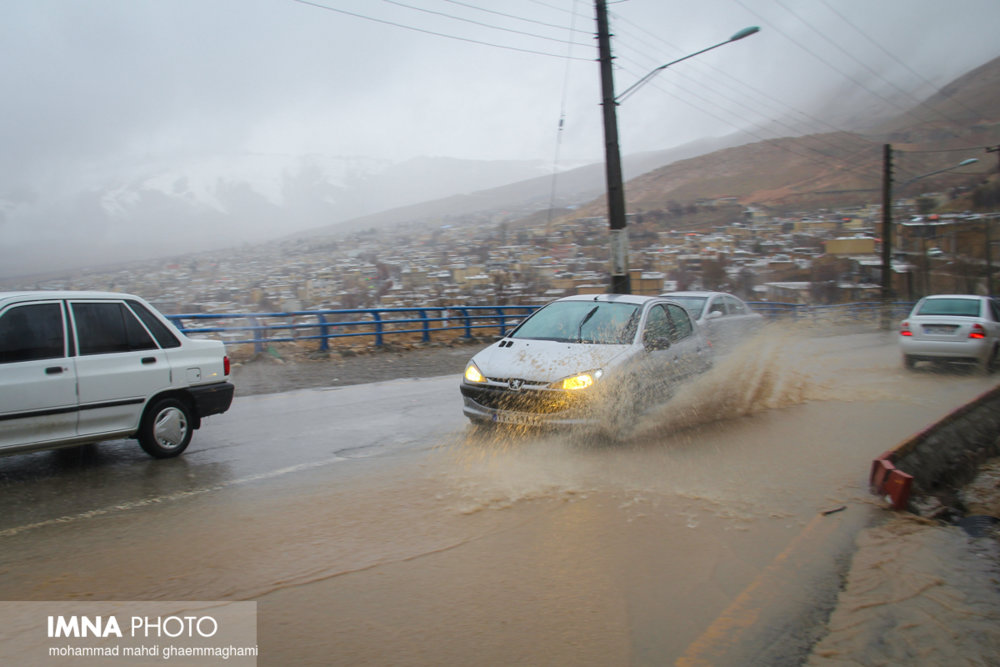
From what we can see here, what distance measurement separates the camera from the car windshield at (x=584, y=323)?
24.9ft

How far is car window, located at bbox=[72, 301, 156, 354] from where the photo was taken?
5.78 meters

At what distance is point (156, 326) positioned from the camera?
20.8 feet

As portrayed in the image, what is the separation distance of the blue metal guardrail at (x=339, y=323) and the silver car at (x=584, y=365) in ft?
24.7

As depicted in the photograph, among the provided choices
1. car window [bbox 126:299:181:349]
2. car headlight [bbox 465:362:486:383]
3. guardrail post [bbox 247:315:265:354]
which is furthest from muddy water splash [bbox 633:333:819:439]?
guardrail post [bbox 247:315:265:354]

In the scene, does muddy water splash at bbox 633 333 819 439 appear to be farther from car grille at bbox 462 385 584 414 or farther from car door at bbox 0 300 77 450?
car door at bbox 0 300 77 450

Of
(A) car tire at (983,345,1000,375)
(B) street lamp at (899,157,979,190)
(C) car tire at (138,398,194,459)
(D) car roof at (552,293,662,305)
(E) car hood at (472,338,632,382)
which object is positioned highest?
(B) street lamp at (899,157,979,190)

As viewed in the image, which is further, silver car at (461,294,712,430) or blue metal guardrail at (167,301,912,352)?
blue metal guardrail at (167,301,912,352)

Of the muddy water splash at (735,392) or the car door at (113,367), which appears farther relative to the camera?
the muddy water splash at (735,392)

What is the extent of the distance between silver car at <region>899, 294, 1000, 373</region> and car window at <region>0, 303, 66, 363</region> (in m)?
15.1

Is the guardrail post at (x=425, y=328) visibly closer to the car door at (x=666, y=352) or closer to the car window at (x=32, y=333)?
the car door at (x=666, y=352)

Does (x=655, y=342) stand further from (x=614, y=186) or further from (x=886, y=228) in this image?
(x=886, y=228)

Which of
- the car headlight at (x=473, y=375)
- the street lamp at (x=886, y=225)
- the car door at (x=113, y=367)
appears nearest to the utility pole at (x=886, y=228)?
the street lamp at (x=886, y=225)

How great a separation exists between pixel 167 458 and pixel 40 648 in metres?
3.56

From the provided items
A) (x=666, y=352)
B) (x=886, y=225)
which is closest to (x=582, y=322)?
(x=666, y=352)
